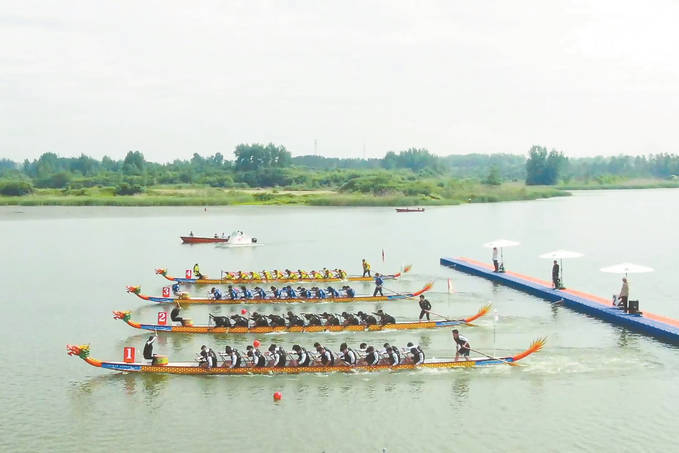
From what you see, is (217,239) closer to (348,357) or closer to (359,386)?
(348,357)

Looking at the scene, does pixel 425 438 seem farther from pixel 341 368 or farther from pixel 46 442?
pixel 46 442

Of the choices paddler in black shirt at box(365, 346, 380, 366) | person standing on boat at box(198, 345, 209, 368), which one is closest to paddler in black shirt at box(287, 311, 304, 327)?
person standing on boat at box(198, 345, 209, 368)

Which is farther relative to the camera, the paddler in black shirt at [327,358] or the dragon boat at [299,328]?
the dragon boat at [299,328]

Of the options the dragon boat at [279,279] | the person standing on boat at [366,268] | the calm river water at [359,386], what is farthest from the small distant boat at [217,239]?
the person standing on boat at [366,268]

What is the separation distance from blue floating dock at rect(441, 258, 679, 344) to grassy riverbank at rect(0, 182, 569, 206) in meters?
79.7

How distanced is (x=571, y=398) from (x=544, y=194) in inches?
4998

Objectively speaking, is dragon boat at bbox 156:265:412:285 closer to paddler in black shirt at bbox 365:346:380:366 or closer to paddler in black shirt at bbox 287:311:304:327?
paddler in black shirt at bbox 287:311:304:327

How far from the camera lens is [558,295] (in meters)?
33.5

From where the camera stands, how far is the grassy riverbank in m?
120

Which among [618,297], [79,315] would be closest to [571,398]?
[618,297]

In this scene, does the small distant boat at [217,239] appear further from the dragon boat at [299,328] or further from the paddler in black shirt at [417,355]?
the paddler in black shirt at [417,355]

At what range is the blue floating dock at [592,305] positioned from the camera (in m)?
26.2

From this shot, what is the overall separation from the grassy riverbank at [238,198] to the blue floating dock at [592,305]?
79708 millimetres

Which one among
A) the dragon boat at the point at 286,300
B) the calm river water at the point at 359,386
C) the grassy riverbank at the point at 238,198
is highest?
the grassy riverbank at the point at 238,198
